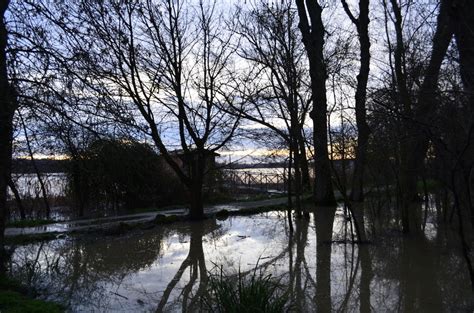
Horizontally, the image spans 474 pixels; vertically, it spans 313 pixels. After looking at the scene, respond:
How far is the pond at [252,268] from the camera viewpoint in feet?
25.2

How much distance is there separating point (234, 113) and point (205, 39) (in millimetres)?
2617

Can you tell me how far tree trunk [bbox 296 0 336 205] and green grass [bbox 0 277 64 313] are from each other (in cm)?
1021

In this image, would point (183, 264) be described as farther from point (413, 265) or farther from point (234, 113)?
point (234, 113)

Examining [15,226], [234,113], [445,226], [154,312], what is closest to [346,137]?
[234,113]

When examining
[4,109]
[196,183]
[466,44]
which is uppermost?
[466,44]

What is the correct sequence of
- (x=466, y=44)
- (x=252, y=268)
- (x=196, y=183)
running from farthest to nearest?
(x=196, y=183) < (x=252, y=268) < (x=466, y=44)

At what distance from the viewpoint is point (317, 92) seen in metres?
18.0

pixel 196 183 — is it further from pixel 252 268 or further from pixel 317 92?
pixel 252 268

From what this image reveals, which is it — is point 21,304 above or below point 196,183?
below

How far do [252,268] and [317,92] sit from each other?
31.1 ft

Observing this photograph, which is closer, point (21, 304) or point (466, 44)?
point (21, 304)

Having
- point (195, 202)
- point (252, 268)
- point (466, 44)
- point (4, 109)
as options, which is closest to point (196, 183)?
point (195, 202)

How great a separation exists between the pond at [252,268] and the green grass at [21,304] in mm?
383

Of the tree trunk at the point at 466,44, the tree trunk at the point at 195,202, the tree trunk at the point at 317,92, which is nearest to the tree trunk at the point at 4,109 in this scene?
the tree trunk at the point at 466,44
